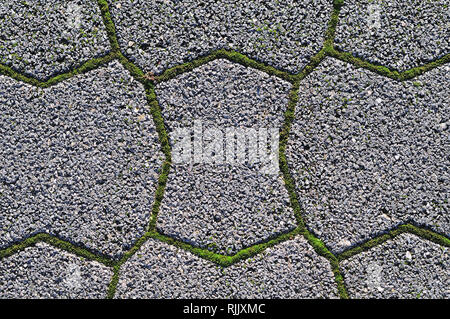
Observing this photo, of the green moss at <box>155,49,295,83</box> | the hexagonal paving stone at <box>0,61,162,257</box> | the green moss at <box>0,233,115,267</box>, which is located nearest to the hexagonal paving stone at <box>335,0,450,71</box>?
the green moss at <box>155,49,295,83</box>

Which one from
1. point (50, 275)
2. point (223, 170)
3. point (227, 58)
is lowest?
point (50, 275)

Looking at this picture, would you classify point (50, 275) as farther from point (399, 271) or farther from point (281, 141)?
point (399, 271)

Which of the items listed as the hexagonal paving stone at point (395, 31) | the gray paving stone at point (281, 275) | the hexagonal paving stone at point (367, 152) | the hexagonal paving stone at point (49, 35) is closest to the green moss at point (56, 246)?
the gray paving stone at point (281, 275)

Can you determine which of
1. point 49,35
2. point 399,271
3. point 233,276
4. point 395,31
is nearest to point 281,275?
point 233,276

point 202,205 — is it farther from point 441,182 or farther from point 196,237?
point 441,182

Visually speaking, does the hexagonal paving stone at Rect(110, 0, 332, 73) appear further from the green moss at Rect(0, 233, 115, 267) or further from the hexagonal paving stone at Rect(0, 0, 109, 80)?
the green moss at Rect(0, 233, 115, 267)
